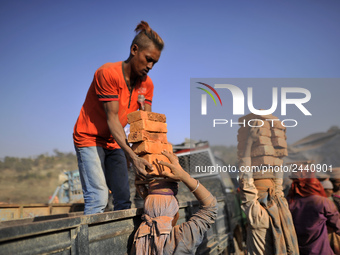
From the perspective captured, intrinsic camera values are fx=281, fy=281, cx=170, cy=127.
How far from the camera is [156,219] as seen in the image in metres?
2.13

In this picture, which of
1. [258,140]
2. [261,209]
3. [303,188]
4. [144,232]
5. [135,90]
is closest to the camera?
[144,232]

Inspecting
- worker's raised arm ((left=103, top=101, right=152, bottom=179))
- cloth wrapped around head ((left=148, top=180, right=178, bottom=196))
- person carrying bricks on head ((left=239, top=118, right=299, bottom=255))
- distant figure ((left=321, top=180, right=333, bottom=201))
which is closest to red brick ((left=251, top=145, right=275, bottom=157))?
person carrying bricks on head ((left=239, top=118, right=299, bottom=255))

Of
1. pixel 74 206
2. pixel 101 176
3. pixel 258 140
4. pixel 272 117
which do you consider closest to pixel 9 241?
pixel 101 176

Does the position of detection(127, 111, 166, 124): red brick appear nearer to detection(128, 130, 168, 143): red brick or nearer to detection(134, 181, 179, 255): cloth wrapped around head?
detection(128, 130, 168, 143): red brick

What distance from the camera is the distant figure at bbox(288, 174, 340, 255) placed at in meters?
4.32

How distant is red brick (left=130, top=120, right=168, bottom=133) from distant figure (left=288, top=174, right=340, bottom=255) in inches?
118

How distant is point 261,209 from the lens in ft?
11.5

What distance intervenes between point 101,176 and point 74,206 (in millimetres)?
2993

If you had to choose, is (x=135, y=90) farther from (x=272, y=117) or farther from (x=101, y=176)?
(x=272, y=117)

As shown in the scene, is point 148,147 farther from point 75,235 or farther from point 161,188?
point 75,235

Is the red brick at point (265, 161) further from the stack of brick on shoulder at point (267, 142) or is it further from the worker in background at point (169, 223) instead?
the worker in background at point (169, 223)

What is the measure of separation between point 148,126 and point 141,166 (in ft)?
1.20

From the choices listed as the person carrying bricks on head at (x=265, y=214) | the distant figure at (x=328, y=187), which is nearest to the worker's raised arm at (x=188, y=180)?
the person carrying bricks on head at (x=265, y=214)

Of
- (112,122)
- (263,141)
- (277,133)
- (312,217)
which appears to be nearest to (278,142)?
(277,133)
